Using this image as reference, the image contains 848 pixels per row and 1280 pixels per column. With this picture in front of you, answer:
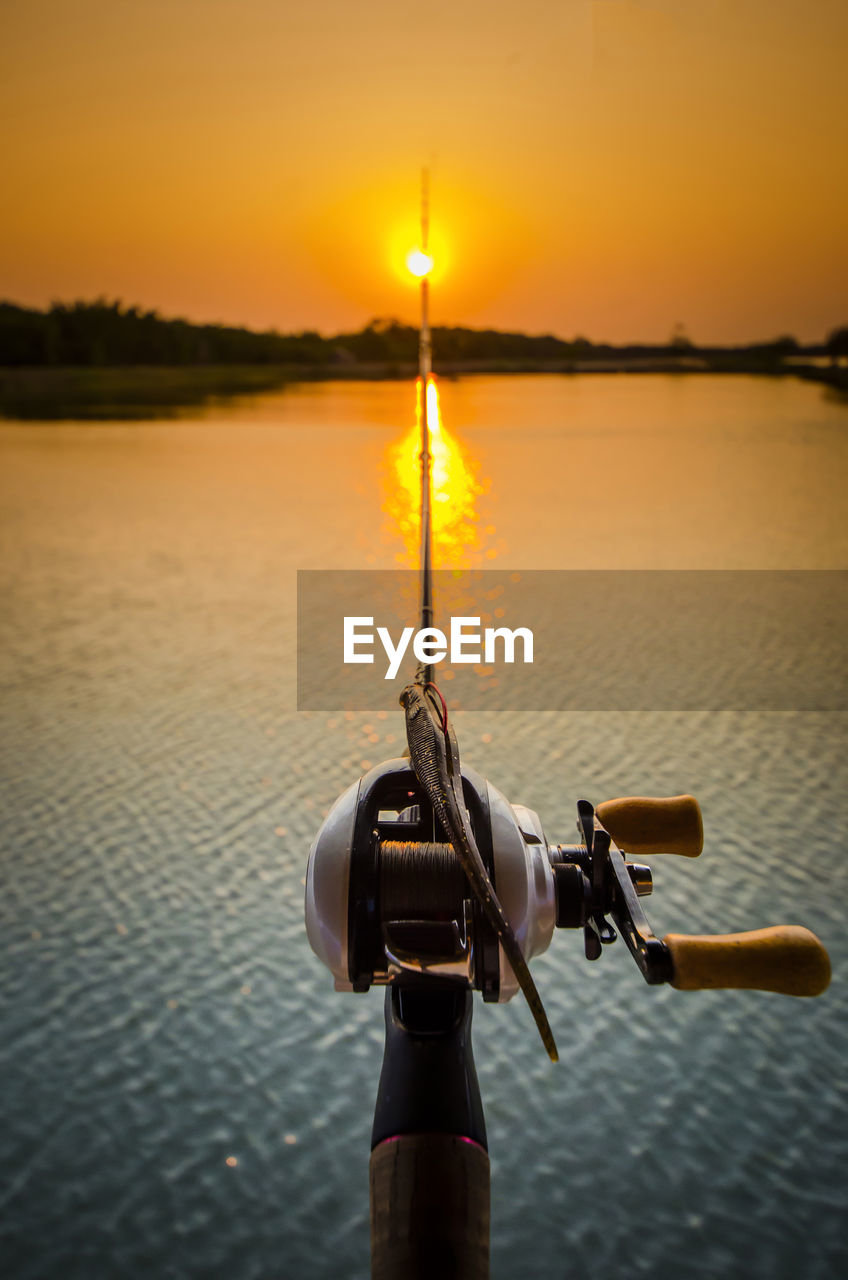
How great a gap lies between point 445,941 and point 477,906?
4cm

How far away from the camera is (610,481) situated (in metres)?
11.1

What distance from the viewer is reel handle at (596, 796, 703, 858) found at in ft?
3.54

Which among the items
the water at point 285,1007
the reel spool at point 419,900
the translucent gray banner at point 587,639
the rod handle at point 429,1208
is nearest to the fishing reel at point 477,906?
the reel spool at point 419,900

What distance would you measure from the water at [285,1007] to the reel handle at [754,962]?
118cm

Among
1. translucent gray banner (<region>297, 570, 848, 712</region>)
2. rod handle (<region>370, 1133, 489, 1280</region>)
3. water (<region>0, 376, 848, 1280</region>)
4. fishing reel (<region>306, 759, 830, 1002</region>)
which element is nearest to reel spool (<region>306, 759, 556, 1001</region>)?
fishing reel (<region>306, 759, 830, 1002</region>)

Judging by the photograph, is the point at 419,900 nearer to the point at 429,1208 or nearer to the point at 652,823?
the point at 429,1208

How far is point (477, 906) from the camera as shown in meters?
0.79

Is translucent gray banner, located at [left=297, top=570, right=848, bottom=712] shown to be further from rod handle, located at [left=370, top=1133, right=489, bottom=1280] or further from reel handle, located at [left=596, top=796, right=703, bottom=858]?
rod handle, located at [left=370, top=1133, right=489, bottom=1280]

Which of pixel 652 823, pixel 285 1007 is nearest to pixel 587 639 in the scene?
pixel 285 1007

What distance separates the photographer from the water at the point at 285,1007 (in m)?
1.72

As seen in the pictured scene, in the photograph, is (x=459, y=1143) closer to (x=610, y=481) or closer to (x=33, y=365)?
(x=610, y=481)

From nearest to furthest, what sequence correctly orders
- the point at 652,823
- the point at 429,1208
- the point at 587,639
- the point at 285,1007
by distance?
the point at 429,1208
the point at 652,823
the point at 285,1007
the point at 587,639

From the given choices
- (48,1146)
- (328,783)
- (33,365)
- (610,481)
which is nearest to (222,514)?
(610,481)

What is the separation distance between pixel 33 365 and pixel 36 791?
1824 inches
